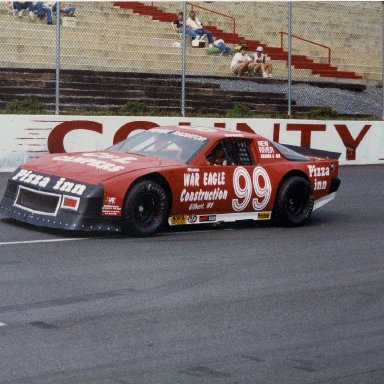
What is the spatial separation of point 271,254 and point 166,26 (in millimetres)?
15204

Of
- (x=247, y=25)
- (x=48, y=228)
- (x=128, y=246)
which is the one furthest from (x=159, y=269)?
(x=247, y=25)

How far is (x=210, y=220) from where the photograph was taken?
11711 millimetres

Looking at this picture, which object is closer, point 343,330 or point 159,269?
point 343,330

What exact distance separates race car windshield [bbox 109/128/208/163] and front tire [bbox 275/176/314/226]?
4.12ft

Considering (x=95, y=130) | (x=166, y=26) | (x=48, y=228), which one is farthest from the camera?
(x=166, y=26)

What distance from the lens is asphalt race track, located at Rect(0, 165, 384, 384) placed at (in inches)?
238

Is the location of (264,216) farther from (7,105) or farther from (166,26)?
(166,26)

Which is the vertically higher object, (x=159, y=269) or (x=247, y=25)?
(x=247, y=25)

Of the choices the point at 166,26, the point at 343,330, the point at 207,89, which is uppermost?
the point at 166,26

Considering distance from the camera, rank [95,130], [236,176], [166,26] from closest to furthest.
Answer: [236,176]
[95,130]
[166,26]

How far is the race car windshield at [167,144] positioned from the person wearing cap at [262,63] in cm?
1223

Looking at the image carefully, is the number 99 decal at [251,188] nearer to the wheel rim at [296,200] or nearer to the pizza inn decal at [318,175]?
the wheel rim at [296,200]

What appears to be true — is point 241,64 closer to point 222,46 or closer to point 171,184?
point 222,46

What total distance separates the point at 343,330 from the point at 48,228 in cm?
475
